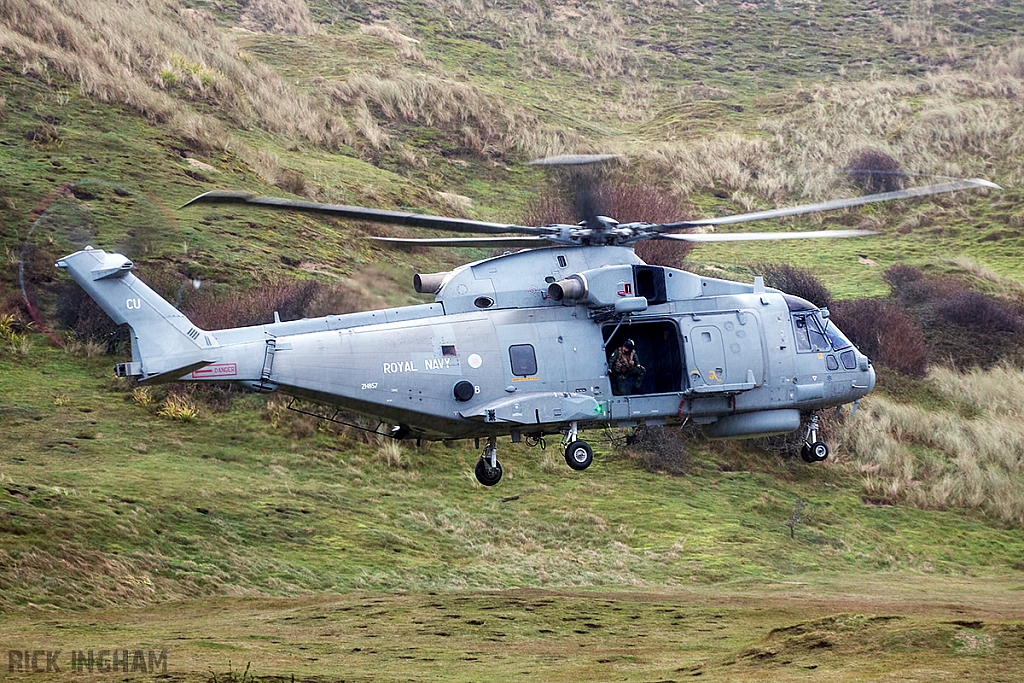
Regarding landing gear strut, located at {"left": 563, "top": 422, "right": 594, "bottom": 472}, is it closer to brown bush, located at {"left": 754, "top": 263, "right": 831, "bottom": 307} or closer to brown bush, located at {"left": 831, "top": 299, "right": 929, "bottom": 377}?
brown bush, located at {"left": 754, "top": 263, "right": 831, "bottom": 307}

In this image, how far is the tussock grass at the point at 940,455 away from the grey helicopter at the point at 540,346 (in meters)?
13.7

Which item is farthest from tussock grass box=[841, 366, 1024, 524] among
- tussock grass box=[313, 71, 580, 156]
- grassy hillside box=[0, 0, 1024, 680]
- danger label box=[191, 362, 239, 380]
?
danger label box=[191, 362, 239, 380]

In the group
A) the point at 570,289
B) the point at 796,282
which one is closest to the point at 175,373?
the point at 570,289

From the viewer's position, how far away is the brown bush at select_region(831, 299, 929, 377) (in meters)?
39.5

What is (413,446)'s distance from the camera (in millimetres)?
30703

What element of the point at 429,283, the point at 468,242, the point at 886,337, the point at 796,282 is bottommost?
the point at 886,337

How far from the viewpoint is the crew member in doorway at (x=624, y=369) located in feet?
65.8

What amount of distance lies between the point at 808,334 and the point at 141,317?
11.5 m

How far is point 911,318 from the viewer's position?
4219 cm

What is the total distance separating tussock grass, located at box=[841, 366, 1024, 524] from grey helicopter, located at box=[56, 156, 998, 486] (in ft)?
45.0

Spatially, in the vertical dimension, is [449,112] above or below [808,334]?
above

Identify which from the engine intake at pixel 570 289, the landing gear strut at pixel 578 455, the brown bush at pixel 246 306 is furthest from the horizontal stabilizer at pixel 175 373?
the brown bush at pixel 246 306

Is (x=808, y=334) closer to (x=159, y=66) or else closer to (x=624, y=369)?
(x=624, y=369)

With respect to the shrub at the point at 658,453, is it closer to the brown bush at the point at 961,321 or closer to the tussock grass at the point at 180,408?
the tussock grass at the point at 180,408
